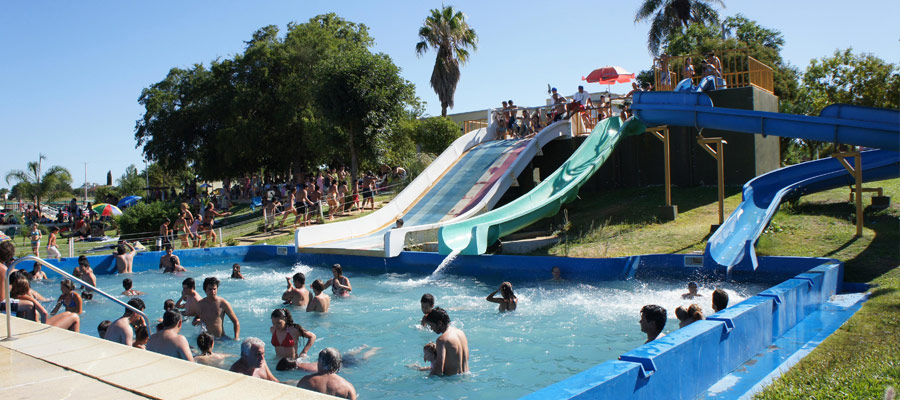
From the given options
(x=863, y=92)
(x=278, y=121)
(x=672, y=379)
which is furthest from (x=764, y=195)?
(x=278, y=121)

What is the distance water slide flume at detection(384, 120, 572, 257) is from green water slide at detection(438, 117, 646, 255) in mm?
1333

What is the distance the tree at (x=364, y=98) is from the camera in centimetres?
2409

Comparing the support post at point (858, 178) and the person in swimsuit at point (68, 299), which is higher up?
the support post at point (858, 178)

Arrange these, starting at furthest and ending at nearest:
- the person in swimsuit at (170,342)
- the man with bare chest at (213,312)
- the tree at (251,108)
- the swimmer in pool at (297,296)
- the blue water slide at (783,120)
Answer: the tree at (251,108) → the blue water slide at (783,120) → the swimmer in pool at (297,296) → the man with bare chest at (213,312) → the person in swimsuit at (170,342)

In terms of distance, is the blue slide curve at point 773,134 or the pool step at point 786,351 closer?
the pool step at point 786,351

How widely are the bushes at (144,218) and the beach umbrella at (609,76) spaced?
19132mm

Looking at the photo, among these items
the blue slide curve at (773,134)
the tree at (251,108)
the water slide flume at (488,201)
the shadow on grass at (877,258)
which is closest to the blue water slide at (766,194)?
the blue slide curve at (773,134)

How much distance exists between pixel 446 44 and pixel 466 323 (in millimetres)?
32654

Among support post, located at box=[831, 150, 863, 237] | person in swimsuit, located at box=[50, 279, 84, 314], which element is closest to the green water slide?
support post, located at box=[831, 150, 863, 237]

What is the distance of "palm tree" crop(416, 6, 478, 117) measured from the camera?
1576 inches

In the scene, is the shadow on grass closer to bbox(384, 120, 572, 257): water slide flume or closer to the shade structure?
bbox(384, 120, 572, 257): water slide flume

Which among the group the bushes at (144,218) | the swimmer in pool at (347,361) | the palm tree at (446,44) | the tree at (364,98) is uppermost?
the palm tree at (446,44)

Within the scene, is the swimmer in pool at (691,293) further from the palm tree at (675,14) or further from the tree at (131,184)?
the tree at (131,184)

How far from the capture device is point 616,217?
56.4 feet
